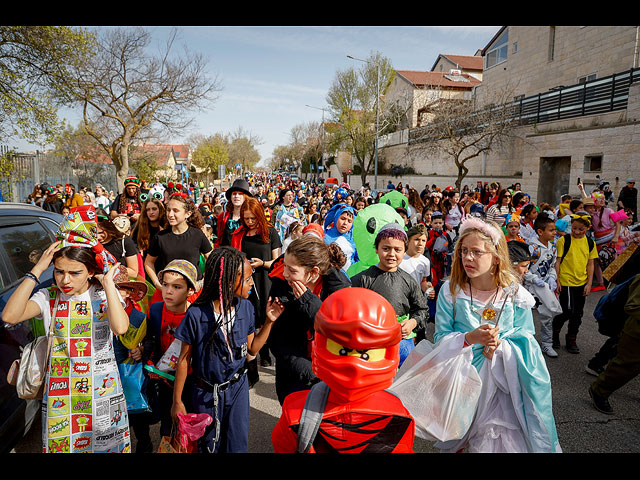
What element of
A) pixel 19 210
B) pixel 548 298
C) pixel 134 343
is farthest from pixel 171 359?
pixel 548 298

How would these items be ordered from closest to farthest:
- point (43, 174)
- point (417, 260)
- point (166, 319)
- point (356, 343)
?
point (356, 343)
point (166, 319)
point (417, 260)
point (43, 174)

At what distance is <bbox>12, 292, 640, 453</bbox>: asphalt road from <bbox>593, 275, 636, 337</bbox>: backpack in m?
0.74

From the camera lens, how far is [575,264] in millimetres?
5195

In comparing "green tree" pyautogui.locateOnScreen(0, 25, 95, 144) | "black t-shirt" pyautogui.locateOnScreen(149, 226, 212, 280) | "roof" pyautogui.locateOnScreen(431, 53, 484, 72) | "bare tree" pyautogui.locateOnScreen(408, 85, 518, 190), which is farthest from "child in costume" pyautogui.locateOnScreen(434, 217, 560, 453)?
"roof" pyautogui.locateOnScreen(431, 53, 484, 72)

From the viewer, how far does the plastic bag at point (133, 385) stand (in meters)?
2.67

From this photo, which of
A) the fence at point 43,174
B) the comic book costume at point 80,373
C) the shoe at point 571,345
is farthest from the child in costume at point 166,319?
the fence at point 43,174

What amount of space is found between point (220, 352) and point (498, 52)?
35533mm

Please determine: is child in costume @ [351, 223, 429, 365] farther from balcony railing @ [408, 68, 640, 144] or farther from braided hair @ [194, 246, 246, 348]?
balcony railing @ [408, 68, 640, 144]

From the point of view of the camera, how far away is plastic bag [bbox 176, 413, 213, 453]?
214 centimetres

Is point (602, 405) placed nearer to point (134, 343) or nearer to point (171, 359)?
point (171, 359)

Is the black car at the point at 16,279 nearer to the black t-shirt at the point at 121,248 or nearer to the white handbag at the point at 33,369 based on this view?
A: the white handbag at the point at 33,369

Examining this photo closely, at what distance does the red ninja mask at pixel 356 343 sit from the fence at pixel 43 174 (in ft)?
39.1
